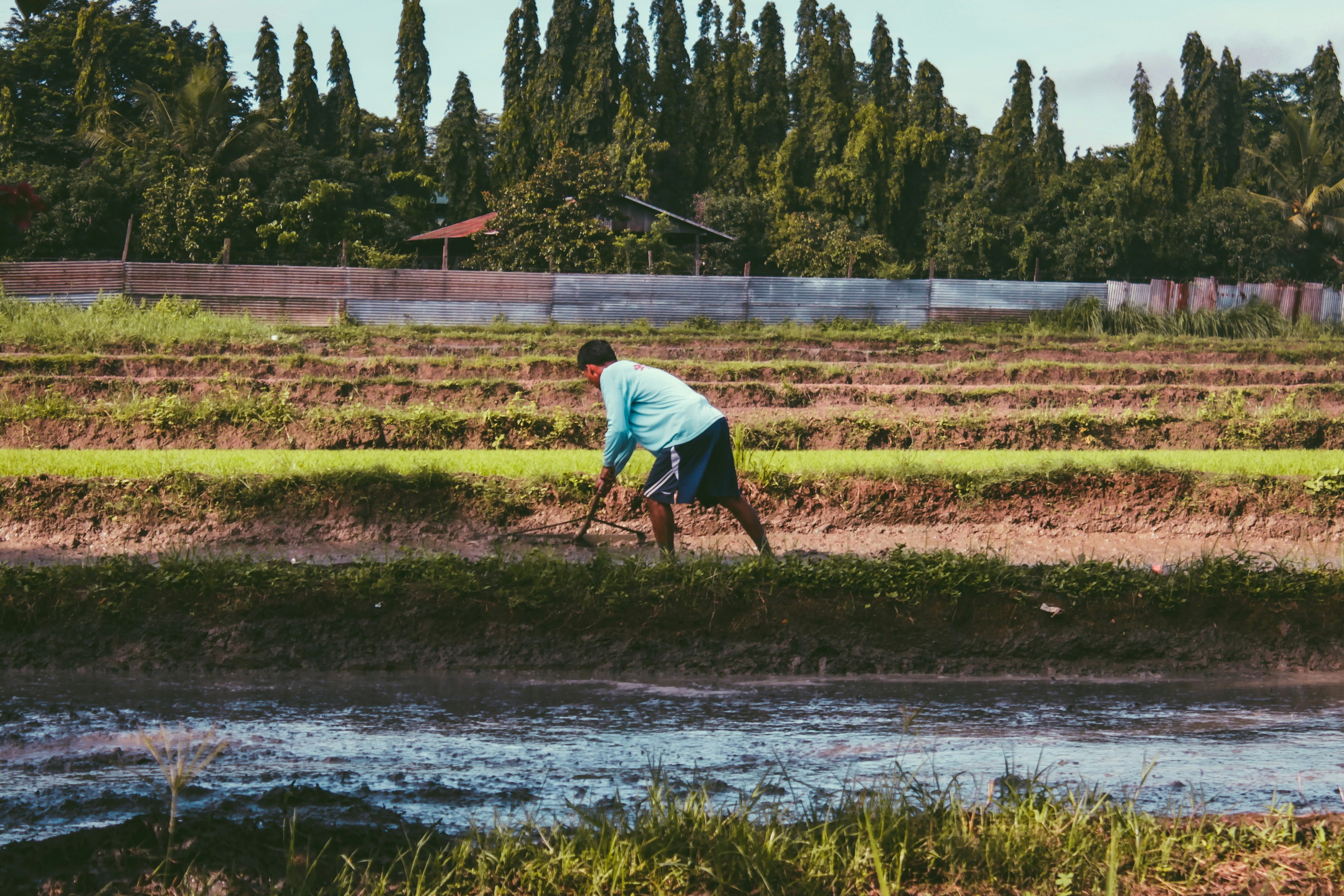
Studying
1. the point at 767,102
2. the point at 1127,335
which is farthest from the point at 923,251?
the point at 1127,335

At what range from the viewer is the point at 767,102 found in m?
41.6

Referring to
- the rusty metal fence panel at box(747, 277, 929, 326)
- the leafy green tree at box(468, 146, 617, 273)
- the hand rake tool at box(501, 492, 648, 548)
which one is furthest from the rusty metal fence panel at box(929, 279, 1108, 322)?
the hand rake tool at box(501, 492, 648, 548)

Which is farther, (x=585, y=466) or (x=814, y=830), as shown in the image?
(x=585, y=466)

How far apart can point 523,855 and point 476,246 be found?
28.9m

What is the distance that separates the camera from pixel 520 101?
122ft

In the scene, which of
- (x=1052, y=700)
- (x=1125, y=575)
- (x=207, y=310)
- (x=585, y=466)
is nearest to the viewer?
(x=1052, y=700)

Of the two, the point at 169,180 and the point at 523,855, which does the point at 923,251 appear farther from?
the point at 523,855

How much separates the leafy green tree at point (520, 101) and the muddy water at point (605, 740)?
2907 centimetres

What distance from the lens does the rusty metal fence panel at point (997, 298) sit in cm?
2733

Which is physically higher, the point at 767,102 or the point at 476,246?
the point at 767,102

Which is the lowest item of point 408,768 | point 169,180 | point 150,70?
point 408,768

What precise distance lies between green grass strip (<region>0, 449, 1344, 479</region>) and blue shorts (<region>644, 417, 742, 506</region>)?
250 cm

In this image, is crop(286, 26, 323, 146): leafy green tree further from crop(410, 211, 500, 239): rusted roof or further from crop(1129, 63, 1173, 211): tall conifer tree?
crop(1129, 63, 1173, 211): tall conifer tree

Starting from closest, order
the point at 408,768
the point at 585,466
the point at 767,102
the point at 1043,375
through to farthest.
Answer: the point at 408,768 < the point at 585,466 < the point at 1043,375 < the point at 767,102
